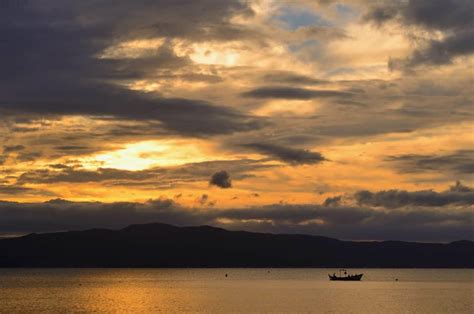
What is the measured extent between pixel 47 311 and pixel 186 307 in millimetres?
36647

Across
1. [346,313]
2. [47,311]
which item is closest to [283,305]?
[346,313]

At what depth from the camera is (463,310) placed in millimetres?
196375

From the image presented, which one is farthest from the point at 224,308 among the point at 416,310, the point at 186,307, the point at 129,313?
the point at 416,310

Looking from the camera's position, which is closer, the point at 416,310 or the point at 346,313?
the point at 346,313

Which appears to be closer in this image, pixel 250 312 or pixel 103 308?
pixel 250 312

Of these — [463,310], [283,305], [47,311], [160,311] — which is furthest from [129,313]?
[463,310]

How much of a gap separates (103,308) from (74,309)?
813 centimetres

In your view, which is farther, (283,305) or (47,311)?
(283,305)

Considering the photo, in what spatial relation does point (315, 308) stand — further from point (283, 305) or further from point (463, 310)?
point (463, 310)

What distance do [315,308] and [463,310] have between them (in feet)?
130

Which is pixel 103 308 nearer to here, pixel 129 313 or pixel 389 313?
pixel 129 313

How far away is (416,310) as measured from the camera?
19450 cm

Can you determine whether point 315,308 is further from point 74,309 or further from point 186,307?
point 74,309

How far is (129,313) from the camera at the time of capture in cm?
18325
